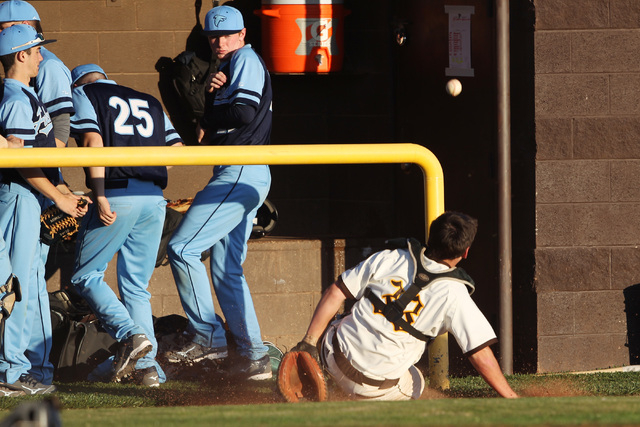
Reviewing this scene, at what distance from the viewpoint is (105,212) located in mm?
4758

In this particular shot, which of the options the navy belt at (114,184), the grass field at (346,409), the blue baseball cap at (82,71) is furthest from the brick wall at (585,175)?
the blue baseball cap at (82,71)

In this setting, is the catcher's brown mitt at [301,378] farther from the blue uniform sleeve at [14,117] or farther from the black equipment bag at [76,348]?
the blue uniform sleeve at [14,117]

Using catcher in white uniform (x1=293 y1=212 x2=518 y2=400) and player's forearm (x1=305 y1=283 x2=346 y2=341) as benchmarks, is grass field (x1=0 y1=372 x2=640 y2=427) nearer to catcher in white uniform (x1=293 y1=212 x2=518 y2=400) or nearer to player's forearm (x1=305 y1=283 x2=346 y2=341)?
catcher in white uniform (x1=293 y1=212 x2=518 y2=400)

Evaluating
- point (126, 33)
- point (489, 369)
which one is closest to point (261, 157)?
point (489, 369)

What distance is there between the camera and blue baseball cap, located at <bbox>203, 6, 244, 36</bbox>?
5148 mm

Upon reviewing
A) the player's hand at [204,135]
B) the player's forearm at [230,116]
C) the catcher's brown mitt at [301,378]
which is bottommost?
the catcher's brown mitt at [301,378]

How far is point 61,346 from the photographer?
16.7 feet

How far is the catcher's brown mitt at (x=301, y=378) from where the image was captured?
3912 mm

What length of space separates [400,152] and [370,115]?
8.24ft

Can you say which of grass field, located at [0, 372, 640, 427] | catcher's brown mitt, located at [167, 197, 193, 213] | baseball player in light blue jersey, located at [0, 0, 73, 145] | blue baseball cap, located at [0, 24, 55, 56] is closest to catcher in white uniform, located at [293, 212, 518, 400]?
grass field, located at [0, 372, 640, 427]

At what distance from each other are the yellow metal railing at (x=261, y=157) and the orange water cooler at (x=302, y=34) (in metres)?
2.31

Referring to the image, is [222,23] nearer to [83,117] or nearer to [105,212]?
[83,117]

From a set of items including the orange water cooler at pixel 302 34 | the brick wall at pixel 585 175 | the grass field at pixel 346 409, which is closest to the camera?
the grass field at pixel 346 409

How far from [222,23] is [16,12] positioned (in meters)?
1.12
